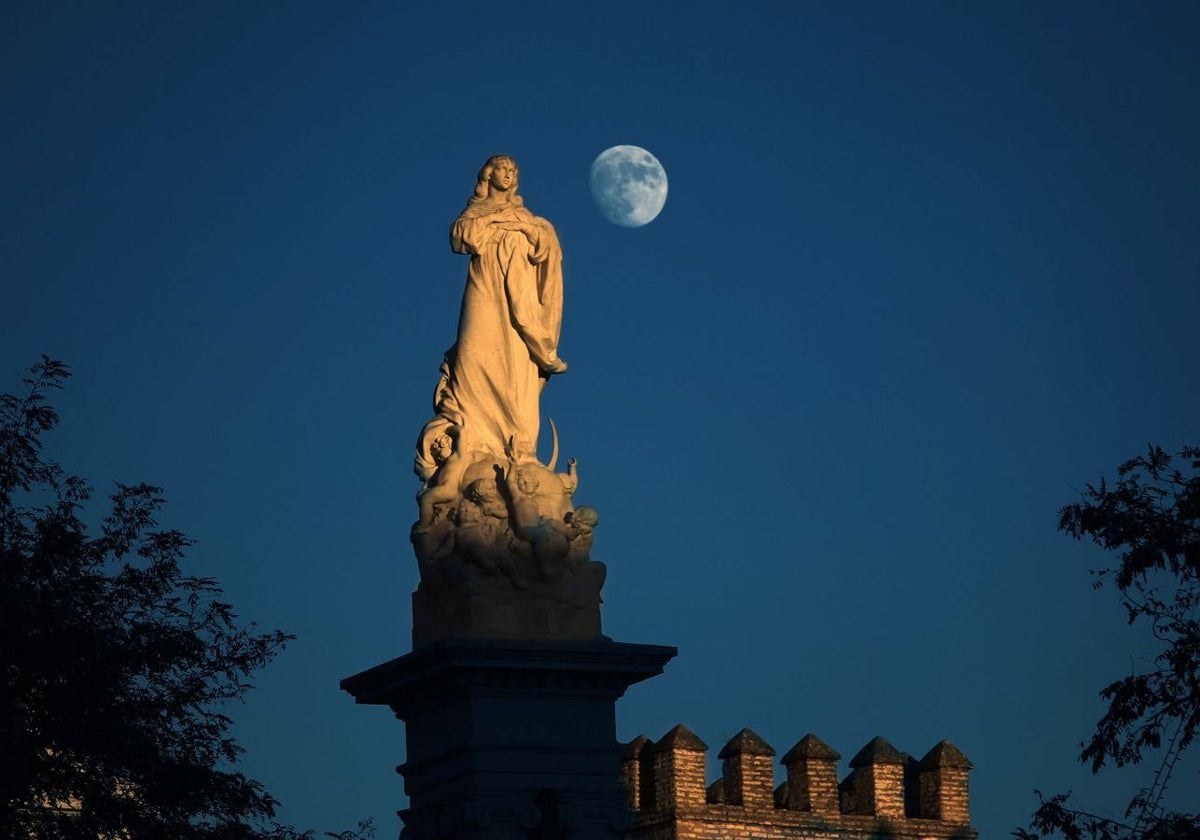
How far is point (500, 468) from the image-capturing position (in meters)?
35.6

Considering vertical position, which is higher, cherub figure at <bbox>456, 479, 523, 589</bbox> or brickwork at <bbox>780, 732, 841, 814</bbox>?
brickwork at <bbox>780, 732, 841, 814</bbox>

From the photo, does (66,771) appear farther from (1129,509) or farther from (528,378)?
(1129,509)

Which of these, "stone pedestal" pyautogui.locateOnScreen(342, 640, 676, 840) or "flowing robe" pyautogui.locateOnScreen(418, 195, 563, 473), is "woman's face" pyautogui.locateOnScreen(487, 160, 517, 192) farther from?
"stone pedestal" pyautogui.locateOnScreen(342, 640, 676, 840)

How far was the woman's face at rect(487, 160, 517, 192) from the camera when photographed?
3697cm

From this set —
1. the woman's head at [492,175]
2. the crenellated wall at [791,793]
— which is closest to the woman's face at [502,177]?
the woman's head at [492,175]

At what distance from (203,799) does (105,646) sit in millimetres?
1822

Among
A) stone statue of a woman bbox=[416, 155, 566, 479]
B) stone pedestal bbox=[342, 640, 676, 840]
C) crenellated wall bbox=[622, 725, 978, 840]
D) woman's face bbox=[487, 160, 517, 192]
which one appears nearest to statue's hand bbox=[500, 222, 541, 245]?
stone statue of a woman bbox=[416, 155, 566, 479]

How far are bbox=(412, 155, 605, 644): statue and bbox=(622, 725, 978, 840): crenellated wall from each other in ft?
67.6

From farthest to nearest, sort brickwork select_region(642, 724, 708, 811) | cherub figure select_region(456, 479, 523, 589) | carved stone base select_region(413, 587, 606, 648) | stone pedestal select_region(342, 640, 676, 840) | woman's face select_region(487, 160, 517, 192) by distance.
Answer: brickwork select_region(642, 724, 708, 811) < woman's face select_region(487, 160, 517, 192) < cherub figure select_region(456, 479, 523, 589) < carved stone base select_region(413, 587, 606, 648) < stone pedestal select_region(342, 640, 676, 840)

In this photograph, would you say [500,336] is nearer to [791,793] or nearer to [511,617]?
[511,617]

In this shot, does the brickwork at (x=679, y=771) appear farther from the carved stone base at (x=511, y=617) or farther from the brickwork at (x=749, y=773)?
the carved stone base at (x=511, y=617)

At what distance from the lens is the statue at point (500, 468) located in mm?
35062

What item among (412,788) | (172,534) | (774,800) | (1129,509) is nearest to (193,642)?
(172,534)

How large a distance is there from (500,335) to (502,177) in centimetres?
166
